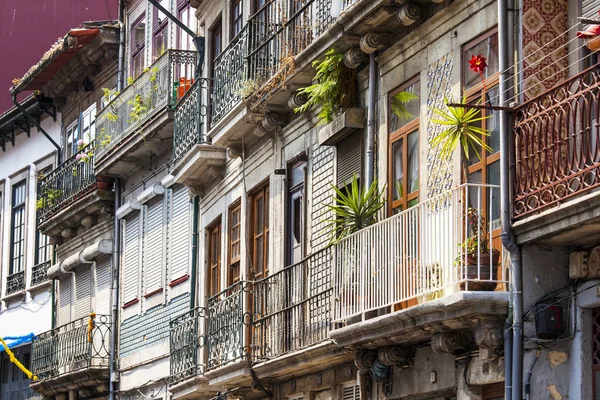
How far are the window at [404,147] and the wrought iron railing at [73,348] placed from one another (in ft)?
42.7

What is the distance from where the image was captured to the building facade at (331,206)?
13.7m

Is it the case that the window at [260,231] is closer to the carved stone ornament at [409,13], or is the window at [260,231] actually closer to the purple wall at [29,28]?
the carved stone ornament at [409,13]

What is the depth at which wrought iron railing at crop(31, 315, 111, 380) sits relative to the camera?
96.2 feet

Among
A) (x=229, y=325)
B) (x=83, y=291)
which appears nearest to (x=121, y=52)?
(x=83, y=291)

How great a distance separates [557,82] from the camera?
14.3 m

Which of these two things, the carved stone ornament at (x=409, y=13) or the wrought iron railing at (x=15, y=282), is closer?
the carved stone ornament at (x=409, y=13)

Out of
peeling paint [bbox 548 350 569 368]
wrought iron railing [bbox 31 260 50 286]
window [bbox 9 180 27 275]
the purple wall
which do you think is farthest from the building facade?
the purple wall

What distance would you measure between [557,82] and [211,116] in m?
9.73

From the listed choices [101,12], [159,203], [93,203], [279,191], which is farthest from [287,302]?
[101,12]

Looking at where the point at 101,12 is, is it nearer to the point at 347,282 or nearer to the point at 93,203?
the point at 93,203

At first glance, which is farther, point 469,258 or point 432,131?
point 432,131

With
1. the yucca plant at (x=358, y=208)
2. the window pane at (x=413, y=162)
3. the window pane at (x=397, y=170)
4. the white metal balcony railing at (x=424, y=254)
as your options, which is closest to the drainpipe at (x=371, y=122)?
the yucca plant at (x=358, y=208)

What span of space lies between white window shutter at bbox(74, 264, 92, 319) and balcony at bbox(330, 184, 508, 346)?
48.3ft

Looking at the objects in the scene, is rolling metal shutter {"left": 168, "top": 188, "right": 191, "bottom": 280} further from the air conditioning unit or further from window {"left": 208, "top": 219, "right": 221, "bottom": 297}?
the air conditioning unit
